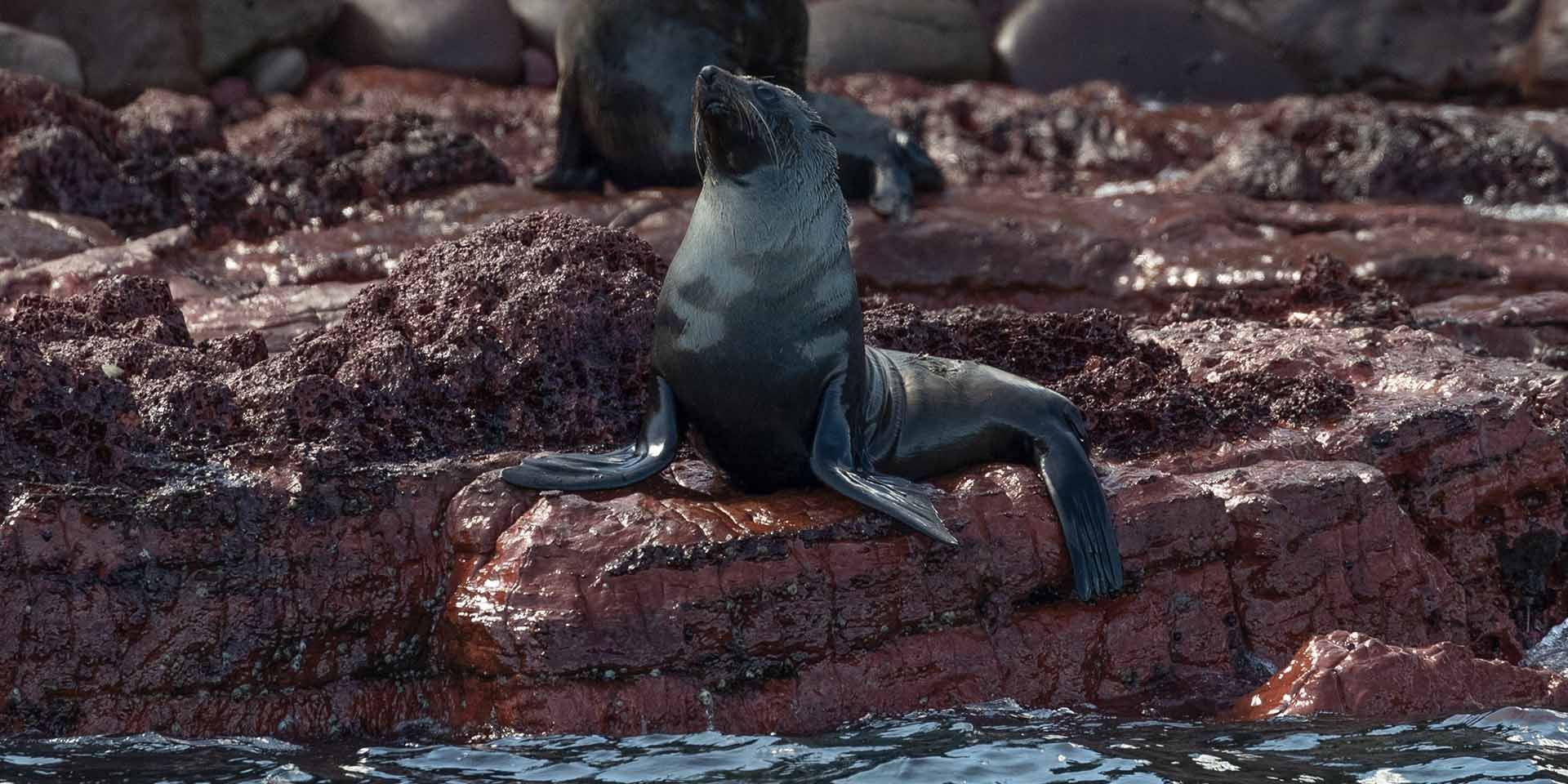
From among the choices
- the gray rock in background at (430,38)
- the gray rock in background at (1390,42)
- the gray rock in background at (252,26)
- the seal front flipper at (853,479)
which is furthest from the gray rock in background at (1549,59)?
the seal front flipper at (853,479)

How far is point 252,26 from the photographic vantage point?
53.4 feet

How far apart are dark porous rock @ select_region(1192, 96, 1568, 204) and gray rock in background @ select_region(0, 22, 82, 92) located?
893 cm

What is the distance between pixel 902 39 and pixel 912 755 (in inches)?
545

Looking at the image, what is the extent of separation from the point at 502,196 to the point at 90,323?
3958 millimetres

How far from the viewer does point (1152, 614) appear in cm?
538

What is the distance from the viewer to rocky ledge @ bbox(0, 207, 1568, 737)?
491cm

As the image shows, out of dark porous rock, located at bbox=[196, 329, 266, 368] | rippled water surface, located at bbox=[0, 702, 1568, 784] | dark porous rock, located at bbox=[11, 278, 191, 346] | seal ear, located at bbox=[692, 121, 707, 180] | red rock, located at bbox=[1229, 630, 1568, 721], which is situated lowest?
rippled water surface, located at bbox=[0, 702, 1568, 784]

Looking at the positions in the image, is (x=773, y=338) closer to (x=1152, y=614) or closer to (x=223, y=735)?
(x=1152, y=614)

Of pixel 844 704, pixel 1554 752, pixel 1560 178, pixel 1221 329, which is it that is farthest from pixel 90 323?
pixel 1560 178

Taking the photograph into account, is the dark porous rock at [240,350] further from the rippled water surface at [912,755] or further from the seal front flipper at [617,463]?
the rippled water surface at [912,755]

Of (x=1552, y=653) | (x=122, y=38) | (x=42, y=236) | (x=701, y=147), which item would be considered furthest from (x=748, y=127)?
(x=122, y=38)

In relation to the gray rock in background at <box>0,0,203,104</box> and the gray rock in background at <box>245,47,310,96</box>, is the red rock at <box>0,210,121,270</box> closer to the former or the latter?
the gray rock in background at <box>0,0,203,104</box>

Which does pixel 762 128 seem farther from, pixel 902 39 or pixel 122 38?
pixel 902 39

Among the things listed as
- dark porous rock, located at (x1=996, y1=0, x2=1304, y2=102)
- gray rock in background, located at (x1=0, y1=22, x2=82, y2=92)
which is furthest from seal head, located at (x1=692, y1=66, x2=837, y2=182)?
dark porous rock, located at (x1=996, y1=0, x2=1304, y2=102)
